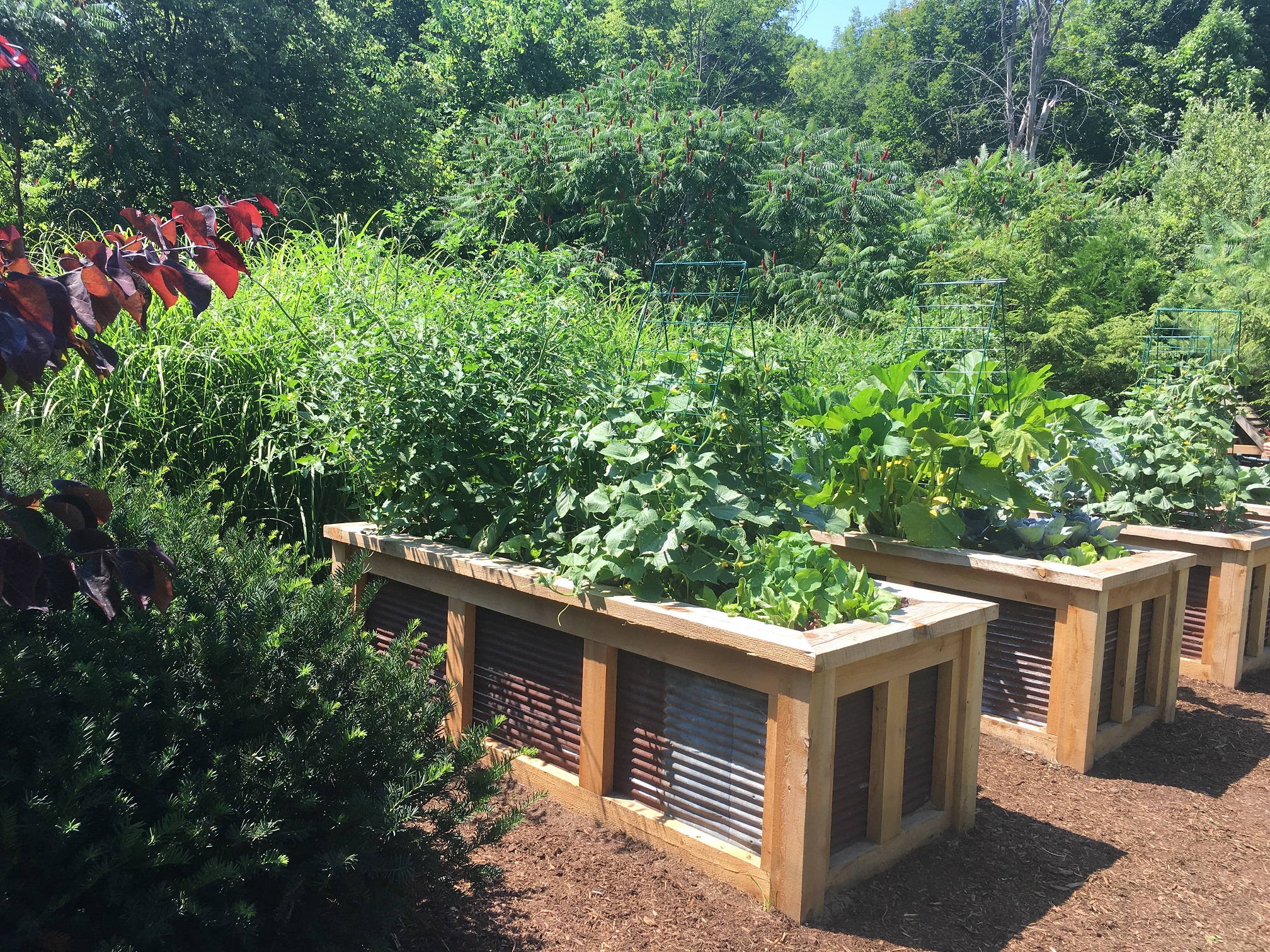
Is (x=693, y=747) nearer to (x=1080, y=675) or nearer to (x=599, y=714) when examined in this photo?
(x=599, y=714)

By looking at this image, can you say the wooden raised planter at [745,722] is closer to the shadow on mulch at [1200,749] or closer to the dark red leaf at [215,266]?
the shadow on mulch at [1200,749]

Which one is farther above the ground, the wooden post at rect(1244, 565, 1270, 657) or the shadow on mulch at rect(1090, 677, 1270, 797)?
the wooden post at rect(1244, 565, 1270, 657)

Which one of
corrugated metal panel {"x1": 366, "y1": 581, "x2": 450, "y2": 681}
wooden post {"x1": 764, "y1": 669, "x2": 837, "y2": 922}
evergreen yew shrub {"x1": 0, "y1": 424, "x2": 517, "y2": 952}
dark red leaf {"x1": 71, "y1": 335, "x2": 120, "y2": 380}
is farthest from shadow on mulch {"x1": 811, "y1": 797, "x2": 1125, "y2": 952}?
dark red leaf {"x1": 71, "y1": 335, "x2": 120, "y2": 380}

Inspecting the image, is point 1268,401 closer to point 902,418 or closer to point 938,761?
point 902,418

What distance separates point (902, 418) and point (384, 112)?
535 inches

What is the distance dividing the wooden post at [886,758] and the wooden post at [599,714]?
2.45 ft

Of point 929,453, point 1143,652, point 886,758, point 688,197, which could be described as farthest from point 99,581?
point 688,197

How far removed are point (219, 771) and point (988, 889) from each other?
2.03 m

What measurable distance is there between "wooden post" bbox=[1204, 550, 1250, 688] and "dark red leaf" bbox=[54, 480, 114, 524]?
4709 millimetres

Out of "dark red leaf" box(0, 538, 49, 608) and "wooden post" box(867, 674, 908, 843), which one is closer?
"dark red leaf" box(0, 538, 49, 608)

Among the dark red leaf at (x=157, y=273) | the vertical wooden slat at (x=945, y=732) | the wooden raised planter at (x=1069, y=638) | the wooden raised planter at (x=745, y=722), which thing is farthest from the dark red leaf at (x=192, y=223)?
the wooden raised planter at (x=1069, y=638)

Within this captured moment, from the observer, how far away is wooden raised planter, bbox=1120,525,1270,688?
443 centimetres

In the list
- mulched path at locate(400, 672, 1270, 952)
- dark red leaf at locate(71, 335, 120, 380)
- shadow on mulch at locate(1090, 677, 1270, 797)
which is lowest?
shadow on mulch at locate(1090, 677, 1270, 797)

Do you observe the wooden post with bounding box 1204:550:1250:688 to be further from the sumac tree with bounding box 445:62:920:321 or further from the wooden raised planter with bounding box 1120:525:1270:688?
the sumac tree with bounding box 445:62:920:321
